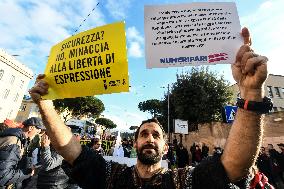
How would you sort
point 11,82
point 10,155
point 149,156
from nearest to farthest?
1. point 149,156
2. point 10,155
3. point 11,82

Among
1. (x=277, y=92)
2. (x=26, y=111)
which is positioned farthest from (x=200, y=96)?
(x=26, y=111)

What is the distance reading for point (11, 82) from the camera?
47312mm

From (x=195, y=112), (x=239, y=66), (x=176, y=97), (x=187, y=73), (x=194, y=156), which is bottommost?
(x=194, y=156)

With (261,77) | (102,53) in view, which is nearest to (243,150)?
(261,77)

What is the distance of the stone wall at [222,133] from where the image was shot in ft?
66.4

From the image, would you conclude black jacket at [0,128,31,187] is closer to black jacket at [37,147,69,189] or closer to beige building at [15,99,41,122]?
black jacket at [37,147,69,189]

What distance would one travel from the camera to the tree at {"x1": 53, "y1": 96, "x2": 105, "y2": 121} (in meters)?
67.2

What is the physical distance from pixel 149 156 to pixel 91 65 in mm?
1096

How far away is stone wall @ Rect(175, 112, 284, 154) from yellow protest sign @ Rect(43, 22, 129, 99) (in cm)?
1431

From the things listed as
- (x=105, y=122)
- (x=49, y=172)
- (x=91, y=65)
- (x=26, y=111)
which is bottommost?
(x=49, y=172)

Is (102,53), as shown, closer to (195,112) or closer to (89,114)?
(195,112)

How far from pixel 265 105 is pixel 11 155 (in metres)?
3.50

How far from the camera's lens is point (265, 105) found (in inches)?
75.7

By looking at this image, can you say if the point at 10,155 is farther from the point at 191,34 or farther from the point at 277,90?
the point at 277,90
